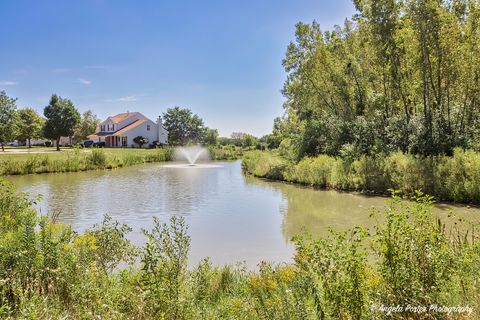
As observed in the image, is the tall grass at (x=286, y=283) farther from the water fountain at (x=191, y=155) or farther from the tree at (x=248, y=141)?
the tree at (x=248, y=141)

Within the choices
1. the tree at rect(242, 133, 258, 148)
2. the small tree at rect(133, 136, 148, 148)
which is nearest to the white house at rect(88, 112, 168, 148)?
the small tree at rect(133, 136, 148, 148)

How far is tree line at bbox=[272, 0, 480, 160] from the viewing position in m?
15.4

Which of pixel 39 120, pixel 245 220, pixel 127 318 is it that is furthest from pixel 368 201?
pixel 39 120

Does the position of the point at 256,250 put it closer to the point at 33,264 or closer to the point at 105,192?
the point at 33,264

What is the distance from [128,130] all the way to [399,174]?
5154 cm

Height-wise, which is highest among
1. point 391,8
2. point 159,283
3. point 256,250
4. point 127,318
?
point 391,8

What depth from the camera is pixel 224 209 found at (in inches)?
555

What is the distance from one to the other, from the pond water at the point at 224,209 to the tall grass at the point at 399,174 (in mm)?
1050

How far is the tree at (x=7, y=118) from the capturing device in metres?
36.5

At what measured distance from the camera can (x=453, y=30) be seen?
49.2 ft

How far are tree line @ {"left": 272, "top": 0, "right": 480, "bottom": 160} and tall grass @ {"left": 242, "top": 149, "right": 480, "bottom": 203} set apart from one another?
120cm

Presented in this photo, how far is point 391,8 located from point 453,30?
392 cm

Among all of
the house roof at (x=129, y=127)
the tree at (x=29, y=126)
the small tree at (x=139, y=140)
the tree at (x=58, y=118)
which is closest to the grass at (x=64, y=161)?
the tree at (x=58, y=118)

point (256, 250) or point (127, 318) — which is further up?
point (127, 318)
